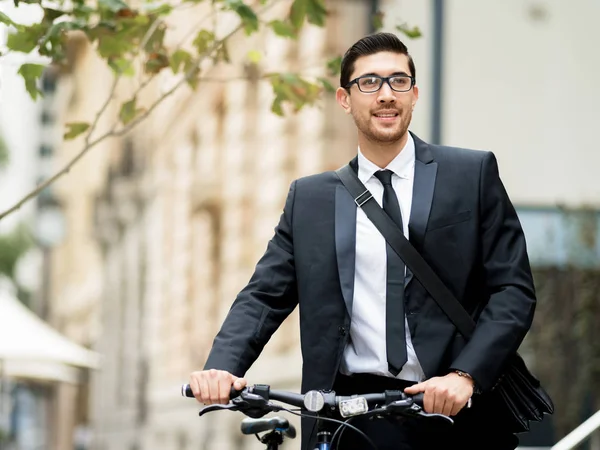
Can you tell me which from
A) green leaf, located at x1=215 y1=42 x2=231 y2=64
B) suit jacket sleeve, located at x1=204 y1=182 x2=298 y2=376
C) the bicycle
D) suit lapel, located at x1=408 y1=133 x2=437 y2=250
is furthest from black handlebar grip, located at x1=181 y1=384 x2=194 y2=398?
green leaf, located at x1=215 y1=42 x2=231 y2=64

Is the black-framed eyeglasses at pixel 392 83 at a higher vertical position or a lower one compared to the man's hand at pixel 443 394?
higher

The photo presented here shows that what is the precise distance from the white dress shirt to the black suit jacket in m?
0.03

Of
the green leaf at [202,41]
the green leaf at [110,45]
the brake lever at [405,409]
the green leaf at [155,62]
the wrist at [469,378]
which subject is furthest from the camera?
the green leaf at [202,41]

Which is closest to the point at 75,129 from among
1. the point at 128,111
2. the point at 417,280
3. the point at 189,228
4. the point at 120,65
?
the point at 128,111

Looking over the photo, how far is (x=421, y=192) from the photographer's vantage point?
335cm

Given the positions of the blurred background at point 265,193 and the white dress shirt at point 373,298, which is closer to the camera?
the white dress shirt at point 373,298

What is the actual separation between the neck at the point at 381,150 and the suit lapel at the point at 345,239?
11 cm

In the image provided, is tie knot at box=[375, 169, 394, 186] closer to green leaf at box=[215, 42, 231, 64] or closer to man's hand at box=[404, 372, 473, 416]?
man's hand at box=[404, 372, 473, 416]

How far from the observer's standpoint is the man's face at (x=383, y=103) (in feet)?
10.8

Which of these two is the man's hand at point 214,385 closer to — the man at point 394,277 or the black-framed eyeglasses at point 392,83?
the man at point 394,277

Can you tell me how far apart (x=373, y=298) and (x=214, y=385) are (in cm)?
45

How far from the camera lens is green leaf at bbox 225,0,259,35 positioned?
5801 mm

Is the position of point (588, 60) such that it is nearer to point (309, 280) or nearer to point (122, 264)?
point (309, 280)

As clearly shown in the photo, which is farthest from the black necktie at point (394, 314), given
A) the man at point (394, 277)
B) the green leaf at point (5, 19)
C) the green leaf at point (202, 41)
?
the green leaf at point (202, 41)
